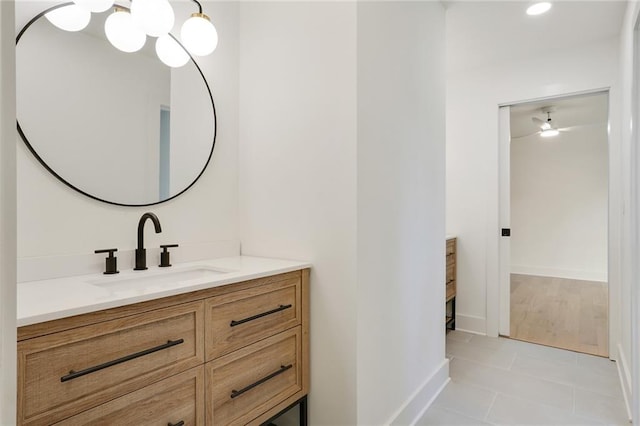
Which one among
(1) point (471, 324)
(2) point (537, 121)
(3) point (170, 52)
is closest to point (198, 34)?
(3) point (170, 52)

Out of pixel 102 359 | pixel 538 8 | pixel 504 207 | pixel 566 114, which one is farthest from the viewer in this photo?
pixel 566 114

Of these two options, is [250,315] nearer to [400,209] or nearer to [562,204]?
[400,209]

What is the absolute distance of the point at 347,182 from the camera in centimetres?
150

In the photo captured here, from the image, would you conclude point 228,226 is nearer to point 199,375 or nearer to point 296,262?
point 296,262

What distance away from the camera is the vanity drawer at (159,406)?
937 millimetres

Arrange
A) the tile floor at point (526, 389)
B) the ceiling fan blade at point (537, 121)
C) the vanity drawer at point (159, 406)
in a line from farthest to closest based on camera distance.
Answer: the ceiling fan blade at point (537, 121), the tile floor at point (526, 389), the vanity drawer at point (159, 406)

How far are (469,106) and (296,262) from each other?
2.67m

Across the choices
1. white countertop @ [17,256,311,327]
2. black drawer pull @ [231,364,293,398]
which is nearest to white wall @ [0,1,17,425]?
white countertop @ [17,256,311,327]

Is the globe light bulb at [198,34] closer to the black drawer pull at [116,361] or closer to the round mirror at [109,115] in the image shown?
the round mirror at [109,115]

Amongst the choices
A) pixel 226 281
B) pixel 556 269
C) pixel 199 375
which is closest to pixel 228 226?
pixel 226 281

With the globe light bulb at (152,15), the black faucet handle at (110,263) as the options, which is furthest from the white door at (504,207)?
the black faucet handle at (110,263)

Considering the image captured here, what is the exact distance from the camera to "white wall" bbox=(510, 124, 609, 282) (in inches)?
218

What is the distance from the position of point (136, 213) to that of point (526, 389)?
2.50 meters

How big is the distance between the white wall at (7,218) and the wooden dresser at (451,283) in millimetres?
3134
